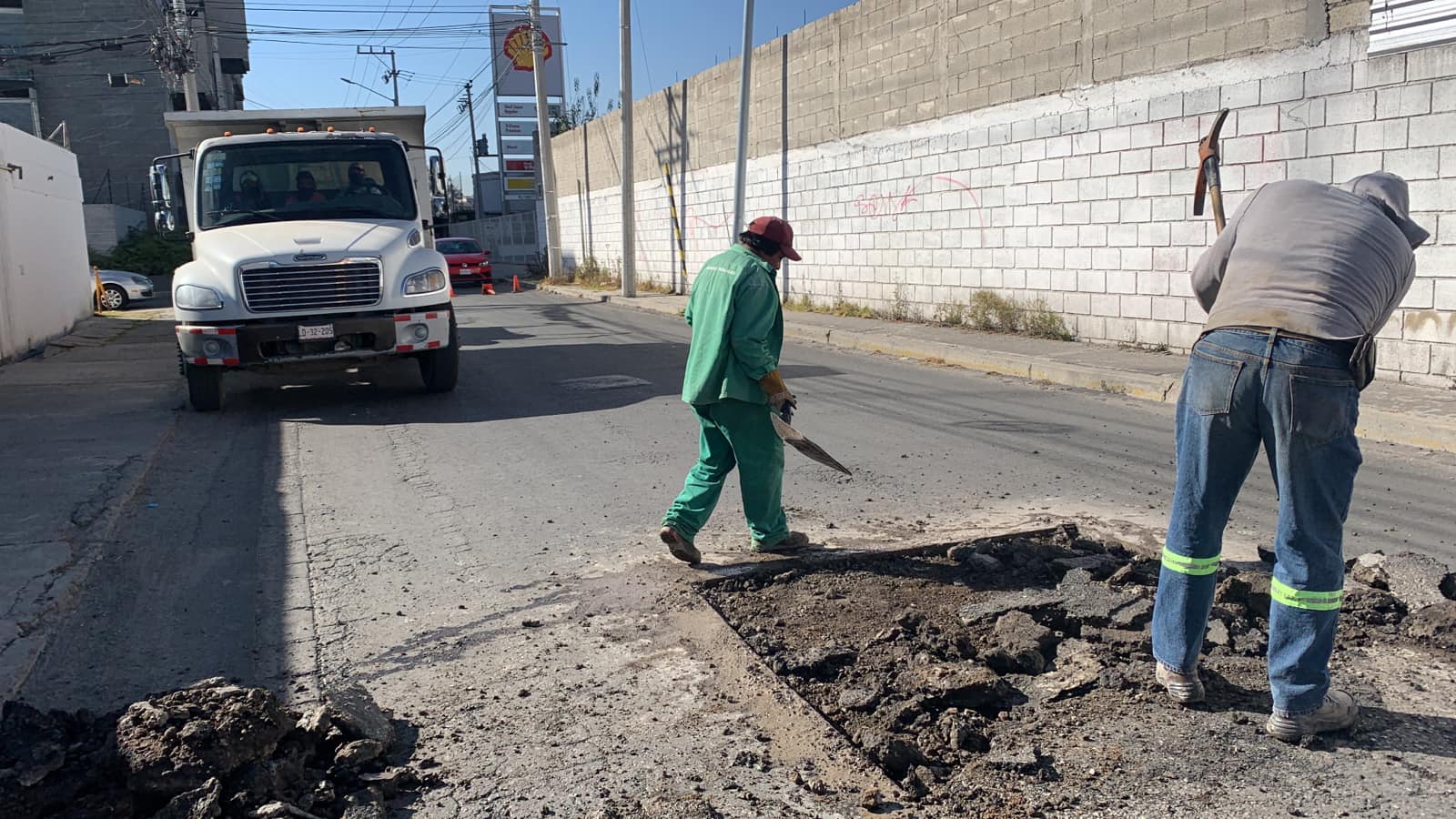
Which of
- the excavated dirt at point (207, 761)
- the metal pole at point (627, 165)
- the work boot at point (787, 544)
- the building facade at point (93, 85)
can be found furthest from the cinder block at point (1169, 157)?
the building facade at point (93, 85)

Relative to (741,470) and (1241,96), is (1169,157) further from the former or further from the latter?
(741,470)

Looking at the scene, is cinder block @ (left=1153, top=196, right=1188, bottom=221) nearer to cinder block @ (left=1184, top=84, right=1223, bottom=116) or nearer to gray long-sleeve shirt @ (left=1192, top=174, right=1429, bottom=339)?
→ cinder block @ (left=1184, top=84, right=1223, bottom=116)

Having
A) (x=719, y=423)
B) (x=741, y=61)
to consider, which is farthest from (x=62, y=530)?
(x=741, y=61)

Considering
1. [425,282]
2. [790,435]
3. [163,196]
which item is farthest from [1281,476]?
[163,196]

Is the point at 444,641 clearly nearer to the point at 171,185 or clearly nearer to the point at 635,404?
the point at 635,404

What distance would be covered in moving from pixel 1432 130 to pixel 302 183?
1008 centimetres

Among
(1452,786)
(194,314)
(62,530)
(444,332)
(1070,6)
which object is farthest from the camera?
(1070,6)

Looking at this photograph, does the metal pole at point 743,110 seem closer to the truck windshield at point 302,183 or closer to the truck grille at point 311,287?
the truck windshield at point 302,183

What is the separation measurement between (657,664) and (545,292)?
26.8 metres

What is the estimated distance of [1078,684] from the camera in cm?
370

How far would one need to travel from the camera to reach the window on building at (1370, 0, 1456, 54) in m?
8.67

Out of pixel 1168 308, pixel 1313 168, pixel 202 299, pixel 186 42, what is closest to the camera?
pixel 202 299

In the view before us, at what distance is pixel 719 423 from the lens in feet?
16.8

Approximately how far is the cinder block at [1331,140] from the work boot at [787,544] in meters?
7.16
